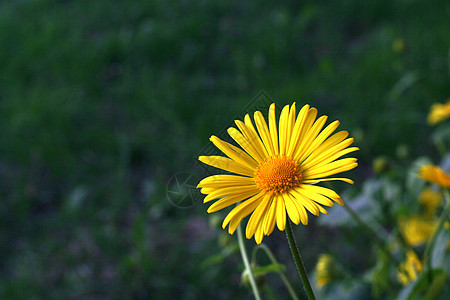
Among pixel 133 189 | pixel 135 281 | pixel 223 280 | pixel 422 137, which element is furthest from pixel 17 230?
pixel 422 137

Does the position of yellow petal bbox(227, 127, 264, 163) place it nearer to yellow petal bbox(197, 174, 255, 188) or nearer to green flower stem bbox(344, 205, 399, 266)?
yellow petal bbox(197, 174, 255, 188)

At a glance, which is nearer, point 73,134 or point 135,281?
point 135,281

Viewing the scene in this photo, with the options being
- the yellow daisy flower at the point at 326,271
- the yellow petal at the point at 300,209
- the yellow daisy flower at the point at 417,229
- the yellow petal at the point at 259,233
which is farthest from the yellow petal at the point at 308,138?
the yellow daisy flower at the point at 417,229

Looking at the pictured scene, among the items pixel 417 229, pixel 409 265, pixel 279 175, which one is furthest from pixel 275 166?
→ pixel 417 229

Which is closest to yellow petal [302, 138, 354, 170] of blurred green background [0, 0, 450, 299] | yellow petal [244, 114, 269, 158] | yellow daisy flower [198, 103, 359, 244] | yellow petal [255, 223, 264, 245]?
yellow daisy flower [198, 103, 359, 244]

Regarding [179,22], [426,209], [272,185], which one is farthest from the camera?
[179,22]

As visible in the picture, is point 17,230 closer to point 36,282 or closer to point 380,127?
point 36,282
